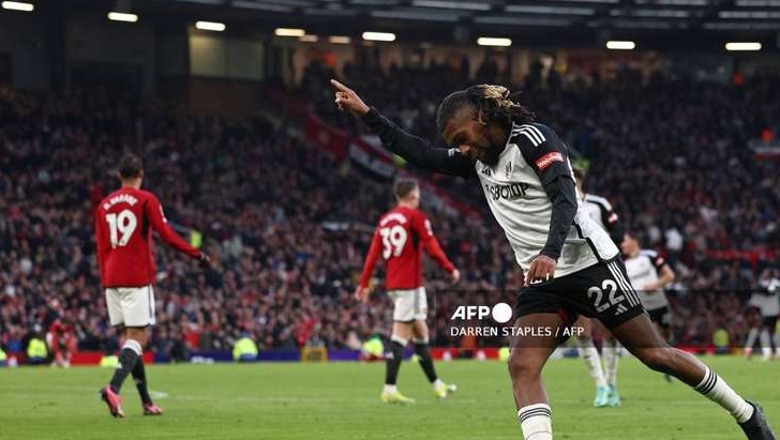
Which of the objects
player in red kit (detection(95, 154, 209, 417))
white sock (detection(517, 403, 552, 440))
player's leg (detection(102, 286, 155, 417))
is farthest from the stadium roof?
white sock (detection(517, 403, 552, 440))

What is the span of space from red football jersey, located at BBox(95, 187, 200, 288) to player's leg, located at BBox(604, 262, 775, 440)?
6.56m

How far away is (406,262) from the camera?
17.5m

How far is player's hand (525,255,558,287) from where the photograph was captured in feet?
24.2

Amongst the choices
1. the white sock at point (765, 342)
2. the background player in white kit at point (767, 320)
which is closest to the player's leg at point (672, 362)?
the white sock at point (765, 342)

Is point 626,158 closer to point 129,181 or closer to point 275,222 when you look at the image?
point 275,222

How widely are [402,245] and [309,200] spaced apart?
93.3ft

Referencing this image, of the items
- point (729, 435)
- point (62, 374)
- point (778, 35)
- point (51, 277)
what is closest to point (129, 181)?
point (729, 435)

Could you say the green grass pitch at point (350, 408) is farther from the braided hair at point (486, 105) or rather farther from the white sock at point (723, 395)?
the braided hair at point (486, 105)

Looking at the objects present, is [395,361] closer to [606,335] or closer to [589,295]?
[606,335]

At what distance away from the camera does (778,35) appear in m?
52.6

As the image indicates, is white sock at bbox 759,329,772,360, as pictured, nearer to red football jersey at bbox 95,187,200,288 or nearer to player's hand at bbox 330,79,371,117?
red football jersey at bbox 95,187,200,288

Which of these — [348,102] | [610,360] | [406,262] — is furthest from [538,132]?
[406,262]

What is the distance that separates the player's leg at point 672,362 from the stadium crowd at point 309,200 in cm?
2599

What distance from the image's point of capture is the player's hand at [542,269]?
7.38m
